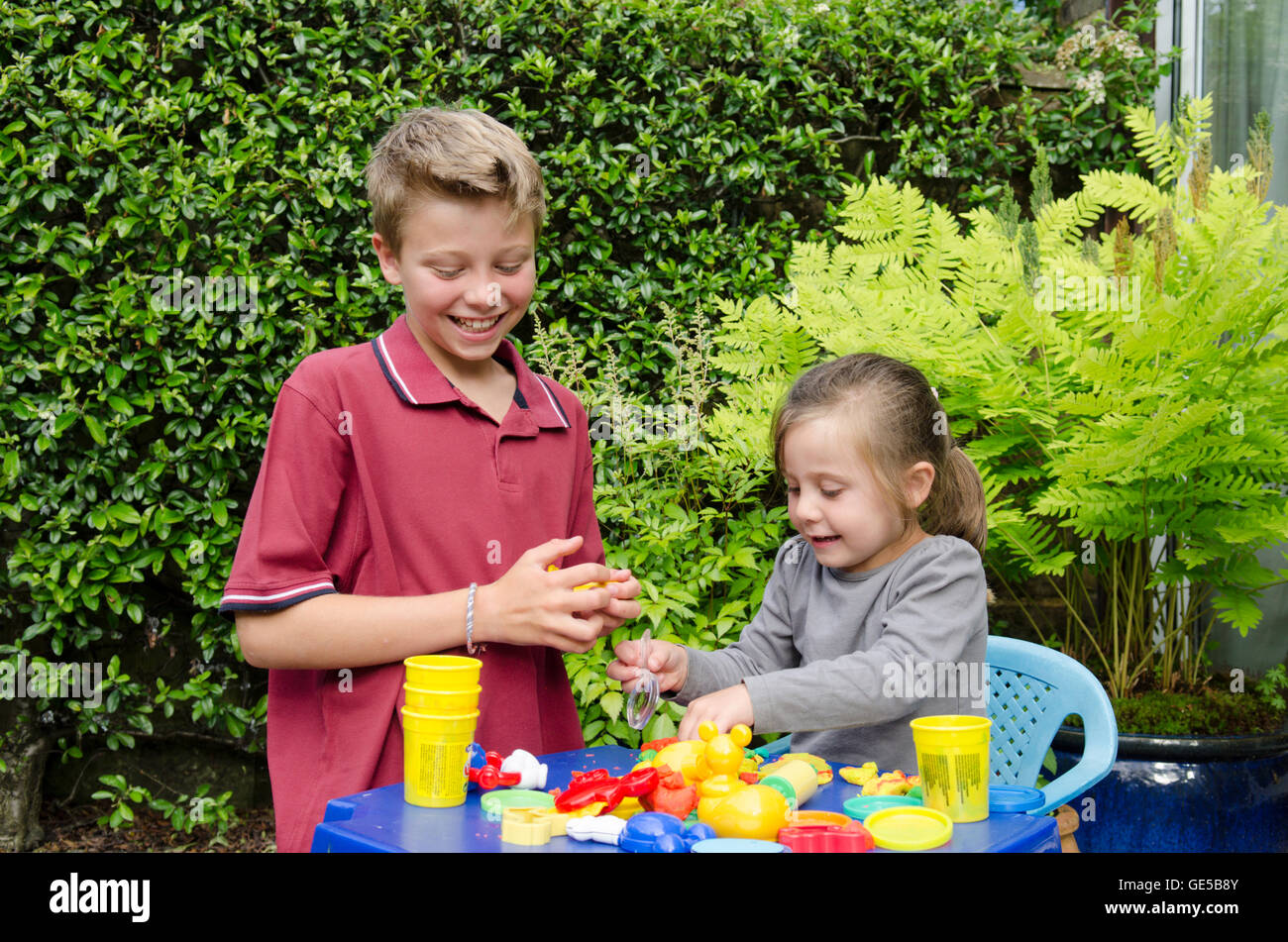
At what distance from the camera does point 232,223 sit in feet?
11.6

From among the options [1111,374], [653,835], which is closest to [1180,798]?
[1111,374]

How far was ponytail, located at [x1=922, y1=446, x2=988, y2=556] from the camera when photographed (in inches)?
85.7

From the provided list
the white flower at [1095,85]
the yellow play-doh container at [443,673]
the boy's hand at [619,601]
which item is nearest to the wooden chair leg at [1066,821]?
the boy's hand at [619,601]

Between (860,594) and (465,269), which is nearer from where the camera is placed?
(465,269)

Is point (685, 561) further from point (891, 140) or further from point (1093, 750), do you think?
point (891, 140)

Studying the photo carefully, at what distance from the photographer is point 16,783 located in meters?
3.58

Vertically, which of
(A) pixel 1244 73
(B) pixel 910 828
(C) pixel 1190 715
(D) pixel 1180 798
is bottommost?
(D) pixel 1180 798

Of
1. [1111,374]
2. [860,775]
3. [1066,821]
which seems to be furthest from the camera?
[1111,374]

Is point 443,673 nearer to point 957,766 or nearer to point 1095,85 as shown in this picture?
point 957,766

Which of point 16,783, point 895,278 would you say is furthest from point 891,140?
point 16,783

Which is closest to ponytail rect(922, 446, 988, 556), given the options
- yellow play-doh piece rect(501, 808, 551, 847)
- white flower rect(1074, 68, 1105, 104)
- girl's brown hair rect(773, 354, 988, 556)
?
girl's brown hair rect(773, 354, 988, 556)

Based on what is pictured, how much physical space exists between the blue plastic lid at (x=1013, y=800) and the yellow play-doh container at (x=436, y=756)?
27.9 inches

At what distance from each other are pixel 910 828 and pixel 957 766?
0.14 metres

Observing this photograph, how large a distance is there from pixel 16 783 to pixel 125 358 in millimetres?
1587
